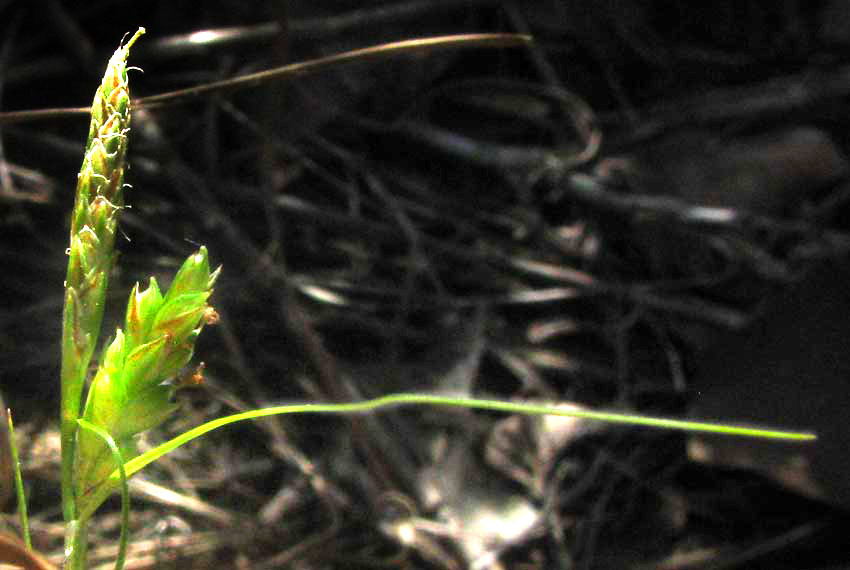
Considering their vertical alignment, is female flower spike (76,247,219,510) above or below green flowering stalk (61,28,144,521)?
below

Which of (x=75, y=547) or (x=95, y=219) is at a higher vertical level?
(x=95, y=219)

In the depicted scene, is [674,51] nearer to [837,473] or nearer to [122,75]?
[837,473]

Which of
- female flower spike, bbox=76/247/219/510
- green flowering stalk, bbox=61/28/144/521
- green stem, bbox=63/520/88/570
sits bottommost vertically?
green stem, bbox=63/520/88/570

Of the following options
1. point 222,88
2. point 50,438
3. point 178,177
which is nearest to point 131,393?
point 222,88

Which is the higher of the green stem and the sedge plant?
the sedge plant

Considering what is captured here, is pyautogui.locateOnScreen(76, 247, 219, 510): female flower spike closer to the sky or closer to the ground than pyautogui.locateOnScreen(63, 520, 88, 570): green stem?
closer to the sky
